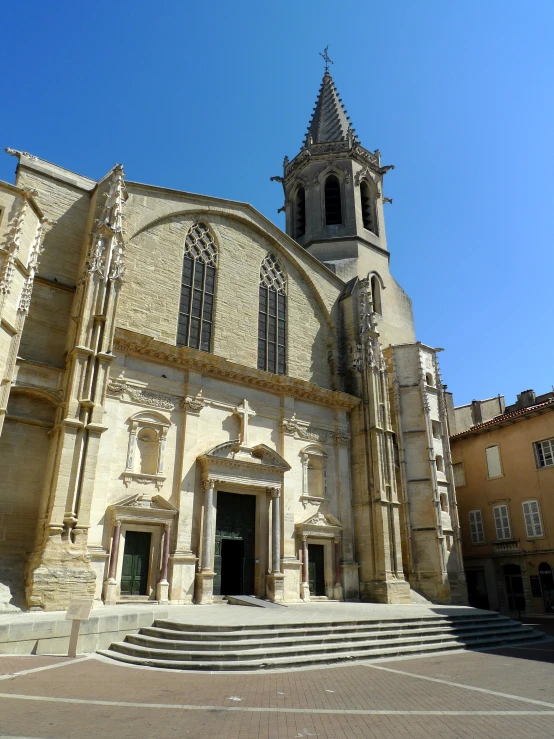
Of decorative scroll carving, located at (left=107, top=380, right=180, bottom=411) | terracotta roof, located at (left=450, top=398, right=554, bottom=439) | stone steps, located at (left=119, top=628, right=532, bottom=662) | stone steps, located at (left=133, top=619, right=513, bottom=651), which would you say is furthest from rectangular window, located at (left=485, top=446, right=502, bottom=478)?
decorative scroll carving, located at (left=107, top=380, right=180, bottom=411)

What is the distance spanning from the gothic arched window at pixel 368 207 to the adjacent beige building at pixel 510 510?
13.1 meters

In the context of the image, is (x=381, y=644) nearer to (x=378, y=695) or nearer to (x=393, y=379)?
(x=378, y=695)

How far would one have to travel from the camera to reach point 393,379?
966 inches

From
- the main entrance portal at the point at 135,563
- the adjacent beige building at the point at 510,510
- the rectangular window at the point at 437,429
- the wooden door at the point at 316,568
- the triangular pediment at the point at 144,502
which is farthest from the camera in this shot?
the adjacent beige building at the point at 510,510

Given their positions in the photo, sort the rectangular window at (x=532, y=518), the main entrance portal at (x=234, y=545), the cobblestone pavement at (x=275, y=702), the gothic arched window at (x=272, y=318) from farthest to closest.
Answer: the rectangular window at (x=532, y=518), the gothic arched window at (x=272, y=318), the main entrance portal at (x=234, y=545), the cobblestone pavement at (x=275, y=702)

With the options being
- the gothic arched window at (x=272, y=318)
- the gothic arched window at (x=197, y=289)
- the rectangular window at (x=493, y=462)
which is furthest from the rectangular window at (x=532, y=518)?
the gothic arched window at (x=197, y=289)

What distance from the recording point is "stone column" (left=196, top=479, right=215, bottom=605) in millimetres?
16516

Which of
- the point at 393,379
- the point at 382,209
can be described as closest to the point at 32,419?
the point at 393,379

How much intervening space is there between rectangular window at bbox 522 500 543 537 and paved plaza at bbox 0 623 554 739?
15.7 metres

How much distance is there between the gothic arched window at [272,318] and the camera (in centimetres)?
2192

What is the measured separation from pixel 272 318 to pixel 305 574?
33.9 feet

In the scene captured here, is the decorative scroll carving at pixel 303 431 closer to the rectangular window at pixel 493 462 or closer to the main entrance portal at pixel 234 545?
the main entrance portal at pixel 234 545

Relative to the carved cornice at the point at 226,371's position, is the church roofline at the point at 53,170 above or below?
above

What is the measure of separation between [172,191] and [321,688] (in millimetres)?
18068
